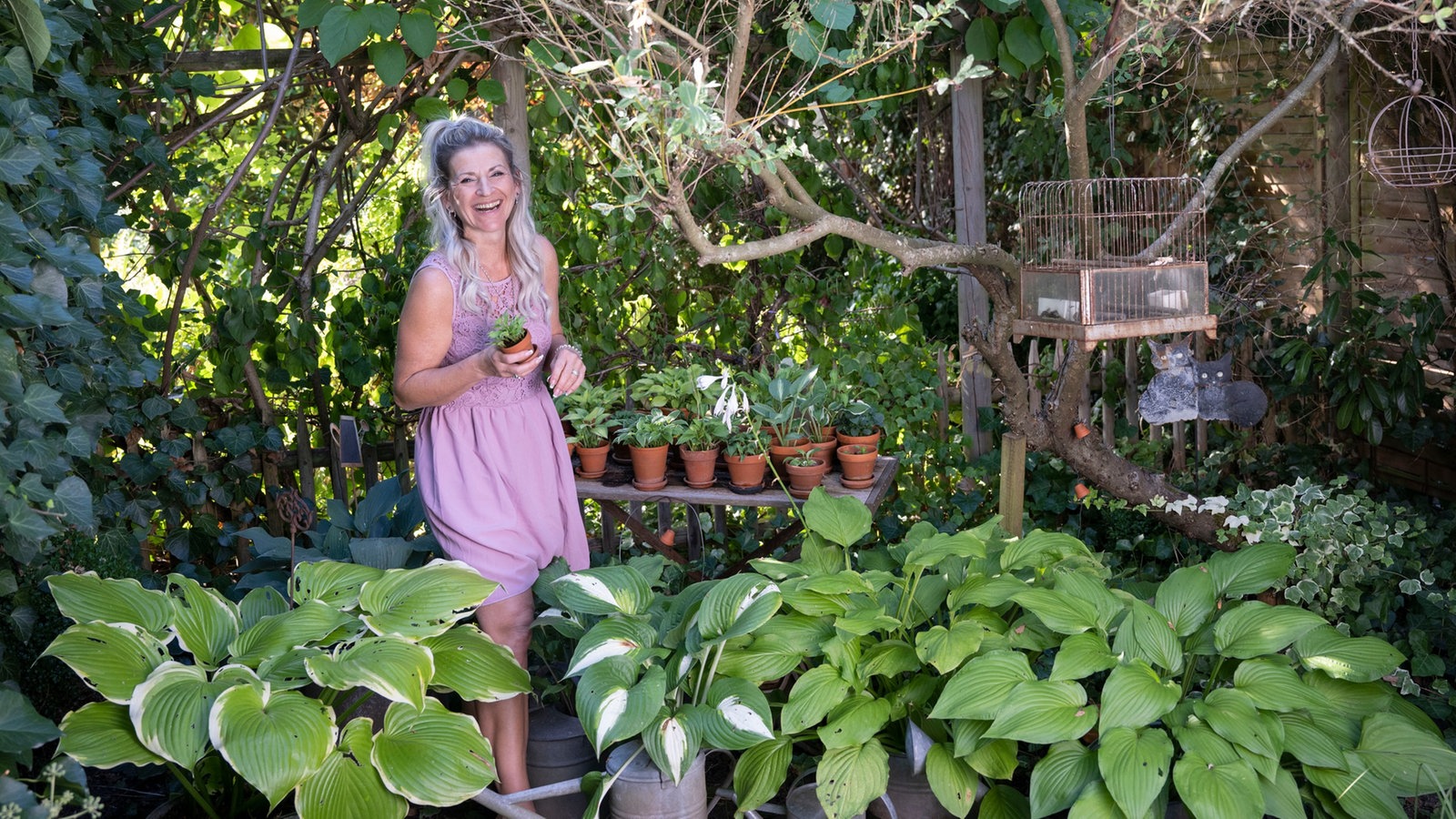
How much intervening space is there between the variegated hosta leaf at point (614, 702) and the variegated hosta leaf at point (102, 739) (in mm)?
792

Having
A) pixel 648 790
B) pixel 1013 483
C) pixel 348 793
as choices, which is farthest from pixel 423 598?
pixel 1013 483

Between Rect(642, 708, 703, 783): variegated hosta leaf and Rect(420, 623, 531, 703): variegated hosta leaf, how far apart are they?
291mm

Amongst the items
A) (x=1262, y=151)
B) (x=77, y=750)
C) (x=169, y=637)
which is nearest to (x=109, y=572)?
(x=169, y=637)

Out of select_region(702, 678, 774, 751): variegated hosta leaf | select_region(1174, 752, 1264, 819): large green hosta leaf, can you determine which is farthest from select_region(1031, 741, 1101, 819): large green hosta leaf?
select_region(702, 678, 774, 751): variegated hosta leaf

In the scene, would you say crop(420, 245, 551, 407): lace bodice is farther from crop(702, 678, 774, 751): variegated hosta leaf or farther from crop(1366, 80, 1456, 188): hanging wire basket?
crop(1366, 80, 1456, 188): hanging wire basket

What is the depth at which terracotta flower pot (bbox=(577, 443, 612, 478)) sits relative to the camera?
3330mm

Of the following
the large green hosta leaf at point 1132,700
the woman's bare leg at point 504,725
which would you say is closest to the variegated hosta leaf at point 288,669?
the woman's bare leg at point 504,725

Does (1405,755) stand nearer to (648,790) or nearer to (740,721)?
(740,721)

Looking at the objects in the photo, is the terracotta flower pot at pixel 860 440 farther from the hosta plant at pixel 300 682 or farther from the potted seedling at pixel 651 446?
the hosta plant at pixel 300 682

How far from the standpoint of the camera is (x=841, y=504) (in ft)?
9.27

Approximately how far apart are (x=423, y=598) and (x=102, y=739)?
61 centimetres

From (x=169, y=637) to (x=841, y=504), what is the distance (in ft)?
4.93

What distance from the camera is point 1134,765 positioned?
2.13m

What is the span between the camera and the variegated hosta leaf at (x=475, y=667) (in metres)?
2.34
